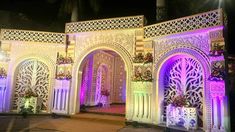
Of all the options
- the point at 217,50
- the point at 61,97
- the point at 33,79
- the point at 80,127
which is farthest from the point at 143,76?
the point at 33,79

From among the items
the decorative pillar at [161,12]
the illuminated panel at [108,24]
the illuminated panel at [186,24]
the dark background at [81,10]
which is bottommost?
the illuminated panel at [186,24]

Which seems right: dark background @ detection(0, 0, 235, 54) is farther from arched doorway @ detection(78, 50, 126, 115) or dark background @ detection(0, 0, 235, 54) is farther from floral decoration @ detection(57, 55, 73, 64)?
floral decoration @ detection(57, 55, 73, 64)

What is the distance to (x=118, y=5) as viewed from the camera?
1380cm

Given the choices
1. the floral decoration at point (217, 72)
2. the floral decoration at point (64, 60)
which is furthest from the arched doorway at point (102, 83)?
the floral decoration at point (217, 72)

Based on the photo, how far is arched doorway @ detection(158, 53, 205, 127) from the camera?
6633 millimetres

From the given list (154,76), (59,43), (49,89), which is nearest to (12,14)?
(59,43)

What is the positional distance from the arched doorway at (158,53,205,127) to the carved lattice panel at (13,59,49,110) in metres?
5.23

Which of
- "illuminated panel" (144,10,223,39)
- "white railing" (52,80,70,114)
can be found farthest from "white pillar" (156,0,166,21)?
"white railing" (52,80,70,114)

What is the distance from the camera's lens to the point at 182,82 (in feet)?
23.0

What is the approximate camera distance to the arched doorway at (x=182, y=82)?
261 inches

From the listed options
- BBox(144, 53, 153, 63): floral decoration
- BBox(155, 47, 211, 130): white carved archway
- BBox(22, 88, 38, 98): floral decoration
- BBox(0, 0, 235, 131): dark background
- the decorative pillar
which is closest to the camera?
BBox(155, 47, 211, 130): white carved archway

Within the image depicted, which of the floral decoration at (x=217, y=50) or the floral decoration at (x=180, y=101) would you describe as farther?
the floral decoration at (x=180, y=101)

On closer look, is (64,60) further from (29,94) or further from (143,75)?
(143,75)

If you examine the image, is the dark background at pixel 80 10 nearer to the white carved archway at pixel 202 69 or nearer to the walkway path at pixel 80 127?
the white carved archway at pixel 202 69
